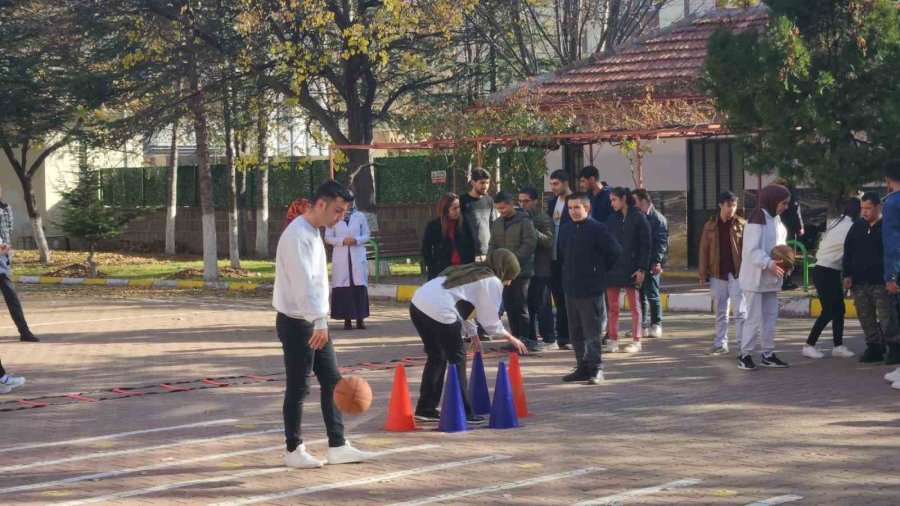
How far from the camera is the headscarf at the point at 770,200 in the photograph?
1279cm

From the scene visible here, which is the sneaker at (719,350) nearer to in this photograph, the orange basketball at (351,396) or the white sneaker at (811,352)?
the white sneaker at (811,352)

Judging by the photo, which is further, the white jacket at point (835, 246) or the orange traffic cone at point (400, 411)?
the white jacket at point (835, 246)

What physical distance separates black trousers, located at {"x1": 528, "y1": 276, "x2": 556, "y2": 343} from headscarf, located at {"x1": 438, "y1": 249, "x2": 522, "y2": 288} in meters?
5.13

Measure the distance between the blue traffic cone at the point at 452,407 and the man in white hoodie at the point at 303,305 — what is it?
1.31 m

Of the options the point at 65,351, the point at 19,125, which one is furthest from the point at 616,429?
the point at 19,125

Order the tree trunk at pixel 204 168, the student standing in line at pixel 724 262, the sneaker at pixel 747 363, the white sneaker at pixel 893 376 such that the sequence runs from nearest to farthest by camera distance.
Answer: the white sneaker at pixel 893 376 → the sneaker at pixel 747 363 → the student standing in line at pixel 724 262 → the tree trunk at pixel 204 168

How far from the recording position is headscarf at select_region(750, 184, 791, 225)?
1279 cm

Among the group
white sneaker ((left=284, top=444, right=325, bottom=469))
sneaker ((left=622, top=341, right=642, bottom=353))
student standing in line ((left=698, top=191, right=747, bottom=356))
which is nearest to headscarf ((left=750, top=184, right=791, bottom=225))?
student standing in line ((left=698, top=191, right=747, bottom=356))

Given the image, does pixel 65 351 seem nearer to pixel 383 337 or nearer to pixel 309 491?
pixel 383 337

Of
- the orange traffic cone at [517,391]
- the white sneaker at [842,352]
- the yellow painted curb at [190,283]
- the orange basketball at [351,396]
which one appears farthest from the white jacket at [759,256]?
the yellow painted curb at [190,283]

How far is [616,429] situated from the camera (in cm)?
993

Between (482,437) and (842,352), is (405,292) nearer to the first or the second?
(842,352)

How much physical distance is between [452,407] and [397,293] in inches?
481

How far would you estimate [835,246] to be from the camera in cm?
1370
